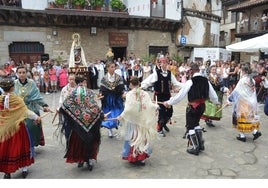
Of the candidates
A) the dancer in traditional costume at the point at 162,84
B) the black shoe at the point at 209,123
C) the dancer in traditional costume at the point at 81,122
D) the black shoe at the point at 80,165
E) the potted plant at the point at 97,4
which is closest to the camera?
the dancer in traditional costume at the point at 81,122

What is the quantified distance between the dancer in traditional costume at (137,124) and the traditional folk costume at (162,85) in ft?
4.94

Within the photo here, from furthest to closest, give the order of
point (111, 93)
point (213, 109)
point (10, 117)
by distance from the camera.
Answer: point (213, 109)
point (111, 93)
point (10, 117)

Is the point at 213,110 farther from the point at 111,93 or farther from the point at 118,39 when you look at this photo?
the point at 118,39

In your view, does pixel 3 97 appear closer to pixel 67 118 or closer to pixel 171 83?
pixel 67 118

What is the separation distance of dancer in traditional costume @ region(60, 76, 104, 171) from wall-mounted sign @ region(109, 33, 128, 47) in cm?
1388

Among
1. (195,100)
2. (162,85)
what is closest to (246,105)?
(195,100)

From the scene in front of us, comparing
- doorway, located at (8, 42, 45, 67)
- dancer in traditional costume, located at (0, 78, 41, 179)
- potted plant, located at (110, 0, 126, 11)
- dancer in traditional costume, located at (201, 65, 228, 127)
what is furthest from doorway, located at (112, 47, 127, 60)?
dancer in traditional costume, located at (0, 78, 41, 179)

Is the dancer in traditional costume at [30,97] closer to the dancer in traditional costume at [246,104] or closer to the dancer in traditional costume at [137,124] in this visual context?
the dancer in traditional costume at [137,124]

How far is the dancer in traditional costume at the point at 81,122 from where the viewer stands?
4.46 metres

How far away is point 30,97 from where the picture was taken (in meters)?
5.20

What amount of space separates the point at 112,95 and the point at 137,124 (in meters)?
1.50

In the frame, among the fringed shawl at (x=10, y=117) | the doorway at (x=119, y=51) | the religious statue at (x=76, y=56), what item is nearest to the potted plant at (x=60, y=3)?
the doorway at (x=119, y=51)

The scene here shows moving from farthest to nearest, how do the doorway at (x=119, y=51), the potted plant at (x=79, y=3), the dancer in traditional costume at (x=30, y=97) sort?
1. the doorway at (x=119, y=51)
2. the potted plant at (x=79, y=3)
3. the dancer in traditional costume at (x=30, y=97)

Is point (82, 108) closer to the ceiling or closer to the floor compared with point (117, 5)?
closer to the floor
